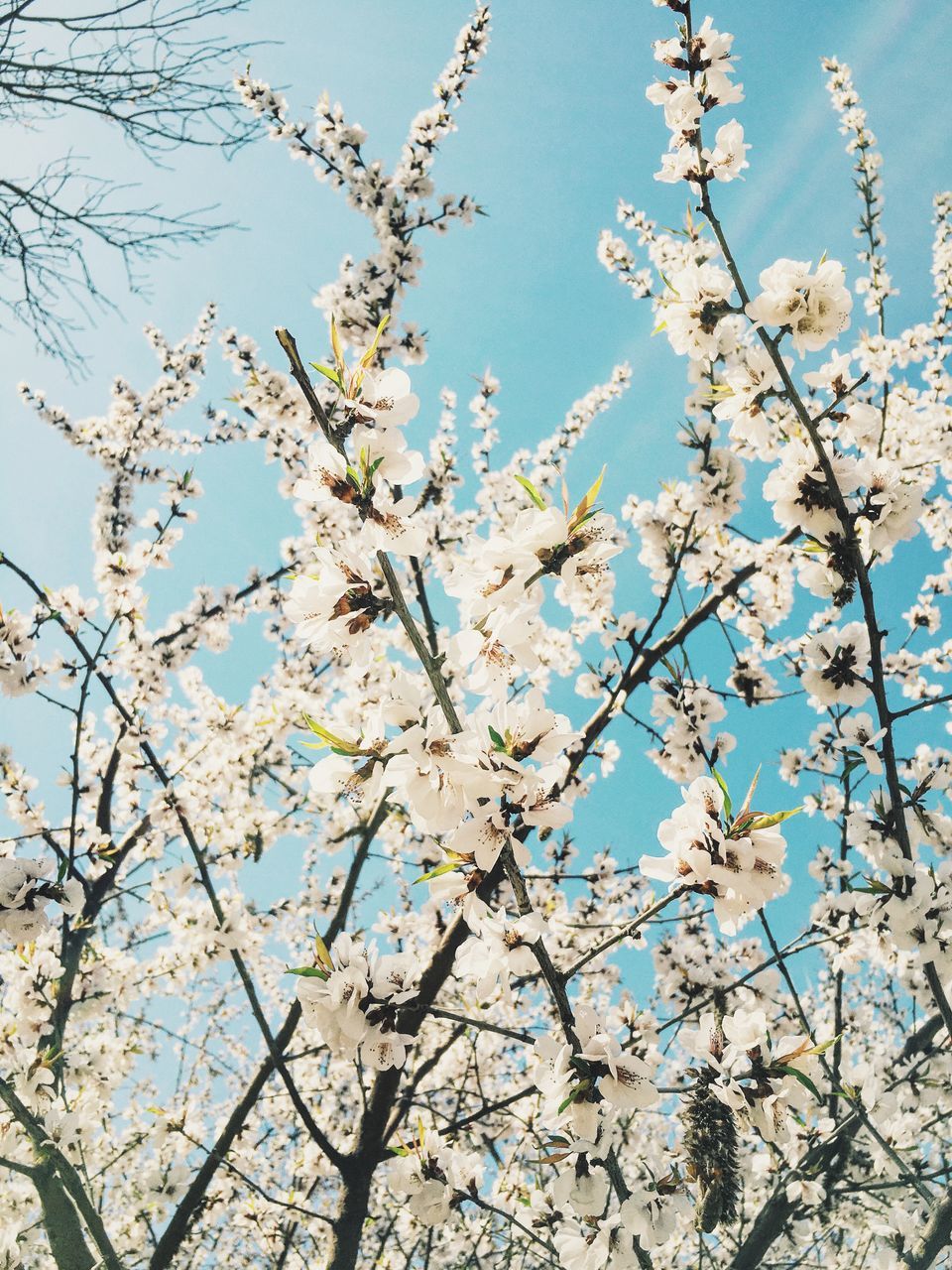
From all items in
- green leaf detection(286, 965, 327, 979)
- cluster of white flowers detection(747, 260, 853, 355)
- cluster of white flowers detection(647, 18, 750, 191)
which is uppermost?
cluster of white flowers detection(647, 18, 750, 191)

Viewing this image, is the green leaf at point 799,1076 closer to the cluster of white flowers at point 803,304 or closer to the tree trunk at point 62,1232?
the cluster of white flowers at point 803,304

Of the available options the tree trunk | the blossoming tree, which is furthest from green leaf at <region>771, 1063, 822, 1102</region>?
the tree trunk

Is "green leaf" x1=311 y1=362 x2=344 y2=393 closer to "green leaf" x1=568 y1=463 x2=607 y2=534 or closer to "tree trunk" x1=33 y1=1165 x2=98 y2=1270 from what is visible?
"green leaf" x1=568 y1=463 x2=607 y2=534

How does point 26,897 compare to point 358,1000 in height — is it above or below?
above

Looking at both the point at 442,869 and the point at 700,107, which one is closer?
the point at 442,869

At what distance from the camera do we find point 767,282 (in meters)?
2.13

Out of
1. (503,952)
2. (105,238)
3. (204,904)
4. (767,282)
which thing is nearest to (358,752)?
(503,952)

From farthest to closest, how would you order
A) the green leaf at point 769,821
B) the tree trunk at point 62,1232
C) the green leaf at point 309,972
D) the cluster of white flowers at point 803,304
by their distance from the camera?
1. the tree trunk at point 62,1232
2. the cluster of white flowers at point 803,304
3. the green leaf at point 309,972
4. the green leaf at point 769,821

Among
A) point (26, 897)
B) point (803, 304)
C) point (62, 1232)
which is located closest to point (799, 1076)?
point (803, 304)

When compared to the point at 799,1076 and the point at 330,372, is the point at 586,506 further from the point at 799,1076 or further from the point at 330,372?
the point at 799,1076

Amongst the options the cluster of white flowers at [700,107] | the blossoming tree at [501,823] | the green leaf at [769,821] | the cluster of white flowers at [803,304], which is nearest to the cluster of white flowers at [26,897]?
the blossoming tree at [501,823]

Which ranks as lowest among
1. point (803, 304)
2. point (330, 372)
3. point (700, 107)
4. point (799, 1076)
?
point (799, 1076)

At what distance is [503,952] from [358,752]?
506 mm

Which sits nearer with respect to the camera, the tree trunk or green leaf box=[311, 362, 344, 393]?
green leaf box=[311, 362, 344, 393]
